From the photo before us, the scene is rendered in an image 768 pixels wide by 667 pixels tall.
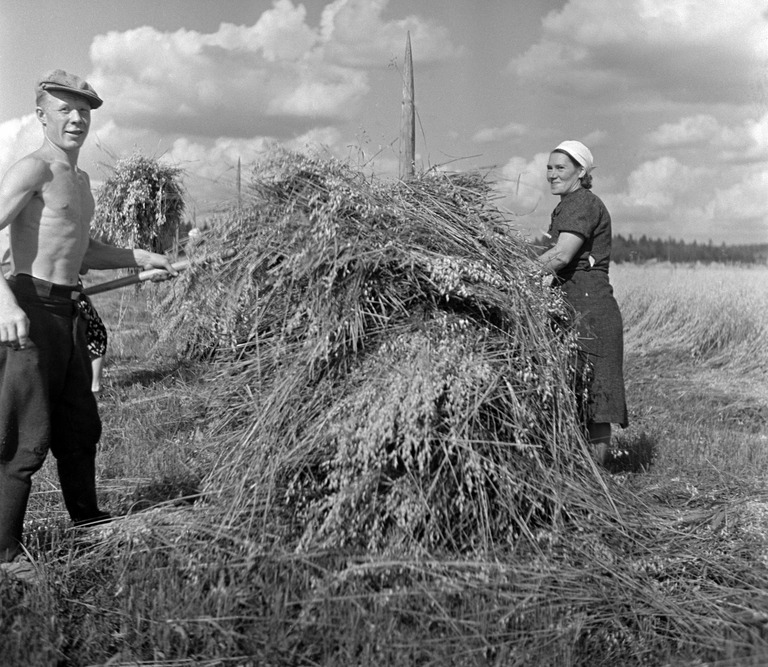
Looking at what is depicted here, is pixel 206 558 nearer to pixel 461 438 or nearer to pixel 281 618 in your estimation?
pixel 281 618

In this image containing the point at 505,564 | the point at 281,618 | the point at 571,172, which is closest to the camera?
the point at 281,618

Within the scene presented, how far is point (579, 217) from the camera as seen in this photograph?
15.3 ft

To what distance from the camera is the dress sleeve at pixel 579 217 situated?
4656mm

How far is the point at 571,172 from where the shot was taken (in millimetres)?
4867

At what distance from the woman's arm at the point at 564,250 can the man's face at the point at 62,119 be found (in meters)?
2.46

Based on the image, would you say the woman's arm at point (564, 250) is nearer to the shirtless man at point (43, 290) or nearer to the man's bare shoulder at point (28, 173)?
the shirtless man at point (43, 290)

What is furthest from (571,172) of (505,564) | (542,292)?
(505,564)

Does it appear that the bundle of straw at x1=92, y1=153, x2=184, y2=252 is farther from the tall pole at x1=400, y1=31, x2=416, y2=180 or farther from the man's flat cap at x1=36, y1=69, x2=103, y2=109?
the man's flat cap at x1=36, y1=69, x2=103, y2=109

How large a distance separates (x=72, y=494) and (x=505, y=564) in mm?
2160

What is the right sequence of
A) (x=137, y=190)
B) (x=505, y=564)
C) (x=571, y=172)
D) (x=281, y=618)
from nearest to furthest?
(x=281, y=618) → (x=505, y=564) → (x=571, y=172) → (x=137, y=190)

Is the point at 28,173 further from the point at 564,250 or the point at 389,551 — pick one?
the point at 564,250

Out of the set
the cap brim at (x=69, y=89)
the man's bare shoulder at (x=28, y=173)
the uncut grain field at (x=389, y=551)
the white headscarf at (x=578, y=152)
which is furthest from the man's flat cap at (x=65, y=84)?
the white headscarf at (x=578, y=152)

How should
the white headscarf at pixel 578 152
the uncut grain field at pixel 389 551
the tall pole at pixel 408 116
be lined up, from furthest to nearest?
the tall pole at pixel 408 116 → the white headscarf at pixel 578 152 → the uncut grain field at pixel 389 551

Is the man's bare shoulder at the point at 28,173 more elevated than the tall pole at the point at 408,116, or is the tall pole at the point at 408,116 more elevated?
the tall pole at the point at 408,116
